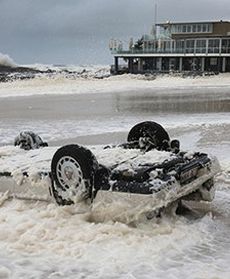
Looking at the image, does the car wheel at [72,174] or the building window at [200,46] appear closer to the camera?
the car wheel at [72,174]

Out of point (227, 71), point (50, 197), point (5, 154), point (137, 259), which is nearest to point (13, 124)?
point (5, 154)

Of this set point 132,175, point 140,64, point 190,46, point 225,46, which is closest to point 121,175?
point 132,175

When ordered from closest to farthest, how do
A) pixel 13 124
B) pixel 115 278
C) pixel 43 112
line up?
pixel 115 278
pixel 13 124
pixel 43 112

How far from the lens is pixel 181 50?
243ft

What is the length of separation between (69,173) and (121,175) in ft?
1.99

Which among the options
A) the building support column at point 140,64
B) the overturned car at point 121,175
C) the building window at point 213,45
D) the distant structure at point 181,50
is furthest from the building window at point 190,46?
the overturned car at point 121,175

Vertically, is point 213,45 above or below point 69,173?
above

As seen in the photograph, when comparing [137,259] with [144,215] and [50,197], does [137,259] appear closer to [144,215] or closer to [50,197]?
[144,215]

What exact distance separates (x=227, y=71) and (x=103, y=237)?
71.3 metres

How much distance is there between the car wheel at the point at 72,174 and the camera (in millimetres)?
A: 5863

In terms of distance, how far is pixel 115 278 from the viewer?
4586mm

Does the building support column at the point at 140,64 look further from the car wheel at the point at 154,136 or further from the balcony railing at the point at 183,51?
the car wheel at the point at 154,136

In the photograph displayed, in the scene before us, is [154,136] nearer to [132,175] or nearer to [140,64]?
[132,175]

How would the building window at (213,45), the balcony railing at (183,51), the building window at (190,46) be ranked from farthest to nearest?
1. the building window at (190,46)
2. the building window at (213,45)
3. the balcony railing at (183,51)
